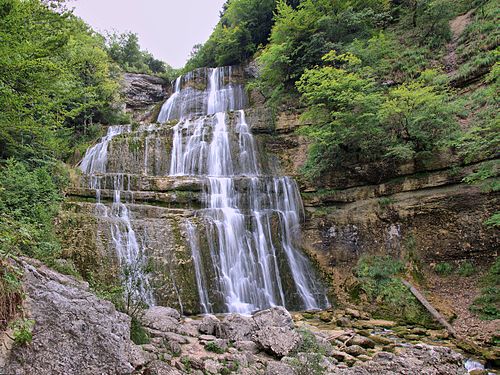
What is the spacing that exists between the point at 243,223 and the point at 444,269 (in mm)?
6607

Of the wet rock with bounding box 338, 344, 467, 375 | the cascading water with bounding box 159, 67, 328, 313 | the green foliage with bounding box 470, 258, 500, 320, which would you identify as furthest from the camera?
the cascading water with bounding box 159, 67, 328, 313

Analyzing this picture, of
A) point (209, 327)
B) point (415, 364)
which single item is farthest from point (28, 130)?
point (415, 364)

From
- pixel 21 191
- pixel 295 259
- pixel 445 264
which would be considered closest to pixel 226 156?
pixel 295 259

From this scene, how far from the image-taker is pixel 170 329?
5.66 metres

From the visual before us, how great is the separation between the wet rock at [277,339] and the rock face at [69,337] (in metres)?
2.45

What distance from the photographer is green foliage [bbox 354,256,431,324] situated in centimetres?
895

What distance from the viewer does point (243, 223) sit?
11.2 meters

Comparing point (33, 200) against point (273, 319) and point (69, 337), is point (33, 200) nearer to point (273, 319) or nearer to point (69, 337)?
point (69, 337)

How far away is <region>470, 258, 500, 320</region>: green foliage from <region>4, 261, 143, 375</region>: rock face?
857 centimetres

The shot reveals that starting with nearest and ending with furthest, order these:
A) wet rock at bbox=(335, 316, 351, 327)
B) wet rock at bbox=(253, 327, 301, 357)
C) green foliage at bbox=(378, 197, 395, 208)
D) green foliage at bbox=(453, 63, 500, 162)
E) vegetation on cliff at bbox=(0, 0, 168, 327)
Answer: vegetation on cliff at bbox=(0, 0, 168, 327) < wet rock at bbox=(253, 327, 301, 357) < wet rock at bbox=(335, 316, 351, 327) < green foliage at bbox=(453, 63, 500, 162) < green foliage at bbox=(378, 197, 395, 208)

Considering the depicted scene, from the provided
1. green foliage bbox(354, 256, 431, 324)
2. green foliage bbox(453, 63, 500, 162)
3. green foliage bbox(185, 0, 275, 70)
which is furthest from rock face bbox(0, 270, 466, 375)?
green foliage bbox(185, 0, 275, 70)

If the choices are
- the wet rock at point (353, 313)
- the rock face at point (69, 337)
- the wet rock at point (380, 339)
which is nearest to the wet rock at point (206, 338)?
the rock face at point (69, 337)

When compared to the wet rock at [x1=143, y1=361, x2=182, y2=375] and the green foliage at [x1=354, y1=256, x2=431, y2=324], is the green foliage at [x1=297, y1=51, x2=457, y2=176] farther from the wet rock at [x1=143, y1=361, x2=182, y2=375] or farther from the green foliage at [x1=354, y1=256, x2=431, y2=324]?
the wet rock at [x1=143, y1=361, x2=182, y2=375]

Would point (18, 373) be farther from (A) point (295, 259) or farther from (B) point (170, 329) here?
(A) point (295, 259)
